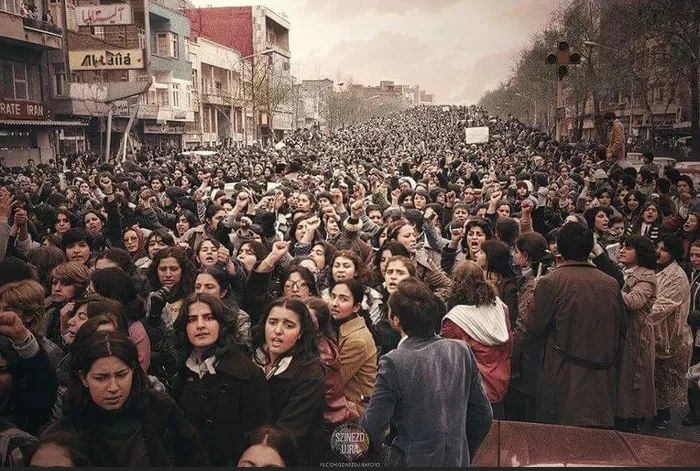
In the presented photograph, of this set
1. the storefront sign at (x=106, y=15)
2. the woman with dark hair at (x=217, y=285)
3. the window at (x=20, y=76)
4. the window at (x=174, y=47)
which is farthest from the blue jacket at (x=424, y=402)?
the window at (x=174, y=47)

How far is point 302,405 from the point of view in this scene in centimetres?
247

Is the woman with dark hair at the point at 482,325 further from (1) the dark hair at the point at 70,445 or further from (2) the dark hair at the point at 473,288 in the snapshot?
(1) the dark hair at the point at 70,445

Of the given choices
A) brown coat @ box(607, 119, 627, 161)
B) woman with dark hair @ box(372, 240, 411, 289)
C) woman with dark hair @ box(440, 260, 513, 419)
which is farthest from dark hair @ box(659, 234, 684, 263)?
brown coat @ box(607, 119, 627, 161)

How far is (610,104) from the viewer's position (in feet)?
95.3

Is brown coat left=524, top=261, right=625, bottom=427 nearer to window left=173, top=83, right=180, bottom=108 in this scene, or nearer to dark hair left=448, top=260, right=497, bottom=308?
dark hair left=448, top=260, right=497, bottom=308

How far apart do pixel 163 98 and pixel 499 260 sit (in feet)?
101

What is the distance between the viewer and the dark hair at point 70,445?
6.36 ft

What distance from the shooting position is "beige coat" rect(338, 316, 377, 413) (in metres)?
2.99

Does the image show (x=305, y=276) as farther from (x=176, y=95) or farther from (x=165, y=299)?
(x=176, y=95)

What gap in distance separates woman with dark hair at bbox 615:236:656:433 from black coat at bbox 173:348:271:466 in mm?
2171

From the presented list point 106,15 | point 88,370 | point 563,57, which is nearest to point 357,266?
point 88,370

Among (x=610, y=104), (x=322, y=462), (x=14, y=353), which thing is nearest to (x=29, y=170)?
(x=14, y=353)

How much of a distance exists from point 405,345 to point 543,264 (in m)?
2.38

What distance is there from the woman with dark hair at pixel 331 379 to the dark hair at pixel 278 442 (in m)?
0.57
